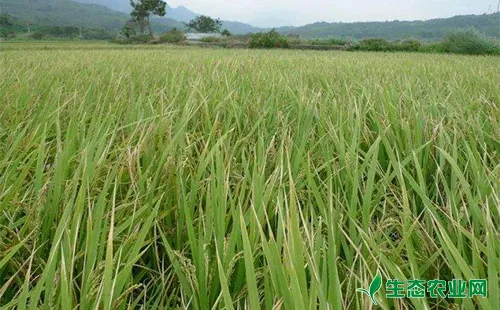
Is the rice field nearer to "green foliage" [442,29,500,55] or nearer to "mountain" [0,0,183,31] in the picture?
"green foliage" [442,29,500,55]

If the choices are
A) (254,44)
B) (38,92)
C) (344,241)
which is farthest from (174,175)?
(254,44)

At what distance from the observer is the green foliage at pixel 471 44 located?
15000 millimetres

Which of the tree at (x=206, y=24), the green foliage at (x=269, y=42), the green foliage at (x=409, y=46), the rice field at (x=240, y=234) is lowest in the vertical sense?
the rice field at (x=240, y=234)

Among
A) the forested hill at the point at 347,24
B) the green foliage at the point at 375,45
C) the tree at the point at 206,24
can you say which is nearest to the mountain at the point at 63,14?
the forested hill at the point at 347,24

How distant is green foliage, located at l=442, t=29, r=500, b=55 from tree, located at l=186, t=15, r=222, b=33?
43490mm

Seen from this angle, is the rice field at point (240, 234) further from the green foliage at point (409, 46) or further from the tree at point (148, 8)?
the tree at point (148, 8)

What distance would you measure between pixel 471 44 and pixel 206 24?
148ft

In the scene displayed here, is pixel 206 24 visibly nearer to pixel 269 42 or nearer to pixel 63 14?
pixel 269 42

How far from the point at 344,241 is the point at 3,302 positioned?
18.0 inches

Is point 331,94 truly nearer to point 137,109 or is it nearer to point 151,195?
point 137,109

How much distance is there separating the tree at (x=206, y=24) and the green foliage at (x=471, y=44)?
43490 millimetres

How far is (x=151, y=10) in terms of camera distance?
42.9 meters

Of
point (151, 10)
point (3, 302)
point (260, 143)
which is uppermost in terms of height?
point (151, 10)

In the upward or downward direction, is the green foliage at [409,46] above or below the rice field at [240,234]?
above
